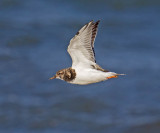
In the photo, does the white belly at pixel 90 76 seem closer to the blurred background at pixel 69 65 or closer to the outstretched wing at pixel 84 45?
the outstretched wing at pixel 84 45

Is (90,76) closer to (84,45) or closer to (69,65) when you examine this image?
(84,45)

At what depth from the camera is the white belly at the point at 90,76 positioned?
30.6 feet

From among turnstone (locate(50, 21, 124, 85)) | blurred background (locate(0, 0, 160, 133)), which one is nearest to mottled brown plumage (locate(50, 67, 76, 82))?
turnstone (locate(50, 21, 124, 85))

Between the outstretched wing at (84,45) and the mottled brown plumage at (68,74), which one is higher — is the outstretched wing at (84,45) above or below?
above

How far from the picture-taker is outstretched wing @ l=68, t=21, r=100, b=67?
9.16 m

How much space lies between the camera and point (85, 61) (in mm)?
9602

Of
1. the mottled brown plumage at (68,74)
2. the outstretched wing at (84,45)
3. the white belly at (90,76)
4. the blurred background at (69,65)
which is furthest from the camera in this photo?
the blurred background at (69,65)

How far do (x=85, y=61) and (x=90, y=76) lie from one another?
375mm

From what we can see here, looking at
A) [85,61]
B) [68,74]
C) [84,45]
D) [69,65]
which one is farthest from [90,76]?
[69,65]

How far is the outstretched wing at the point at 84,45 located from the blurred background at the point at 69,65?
632cm

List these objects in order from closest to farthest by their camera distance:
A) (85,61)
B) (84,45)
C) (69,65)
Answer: (84,45)
(85,61)
(69,65)

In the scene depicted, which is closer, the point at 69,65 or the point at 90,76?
the point at 90,76

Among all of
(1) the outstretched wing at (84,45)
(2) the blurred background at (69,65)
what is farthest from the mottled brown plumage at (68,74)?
(2) the blurred background at (69,65)

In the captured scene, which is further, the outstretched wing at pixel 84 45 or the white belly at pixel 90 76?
the white belly at pixel 90 76
